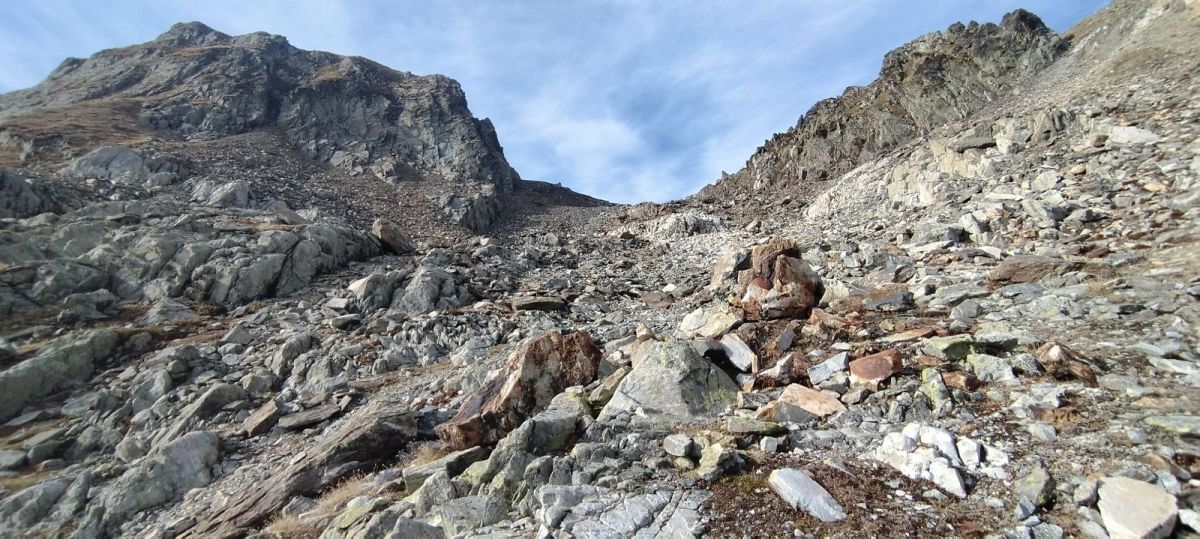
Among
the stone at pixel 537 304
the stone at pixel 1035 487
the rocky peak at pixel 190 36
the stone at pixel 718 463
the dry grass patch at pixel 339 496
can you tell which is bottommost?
the stone at pixel 1035 487

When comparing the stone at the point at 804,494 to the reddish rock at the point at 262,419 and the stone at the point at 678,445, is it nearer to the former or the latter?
the stone at the point at 678,445

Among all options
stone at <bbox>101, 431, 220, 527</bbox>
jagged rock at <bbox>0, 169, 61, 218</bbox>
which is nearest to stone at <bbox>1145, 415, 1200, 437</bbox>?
stone at <bbox>101, 431, 220, 527</bbox>

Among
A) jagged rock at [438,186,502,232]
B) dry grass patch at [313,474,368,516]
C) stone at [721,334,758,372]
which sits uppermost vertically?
jagged rock at [438,186,502,232]

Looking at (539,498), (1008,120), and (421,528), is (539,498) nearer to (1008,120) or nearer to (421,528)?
(421,528)

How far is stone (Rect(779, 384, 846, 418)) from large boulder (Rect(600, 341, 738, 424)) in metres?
0.92

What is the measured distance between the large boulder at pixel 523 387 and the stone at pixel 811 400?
12.0ft

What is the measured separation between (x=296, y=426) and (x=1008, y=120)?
89.2ft

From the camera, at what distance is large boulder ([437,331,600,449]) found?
8367 mm

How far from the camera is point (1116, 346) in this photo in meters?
6.55

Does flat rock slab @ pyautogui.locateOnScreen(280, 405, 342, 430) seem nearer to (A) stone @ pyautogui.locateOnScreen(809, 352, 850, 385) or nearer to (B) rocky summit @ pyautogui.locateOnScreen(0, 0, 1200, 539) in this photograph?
(B) rocky summit @ pyautogui.locateOnScreen(0, 0, 1200, 539)

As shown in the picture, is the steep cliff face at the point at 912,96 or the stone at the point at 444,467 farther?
the steep cliff face at the point at 912,96

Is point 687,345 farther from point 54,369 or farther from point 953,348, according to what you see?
point 54,369

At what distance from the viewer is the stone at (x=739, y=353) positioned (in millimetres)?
8688

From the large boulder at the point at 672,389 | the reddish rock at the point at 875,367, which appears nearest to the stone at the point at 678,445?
the large boulder at the point at 672,389
